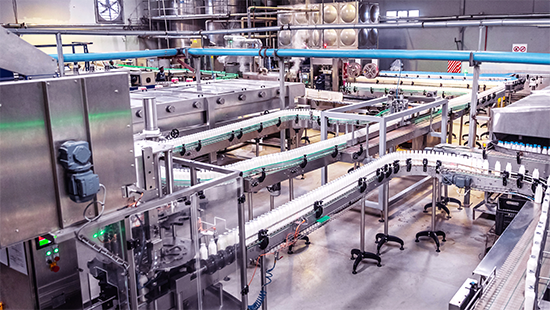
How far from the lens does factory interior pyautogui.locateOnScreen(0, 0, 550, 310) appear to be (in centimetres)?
172

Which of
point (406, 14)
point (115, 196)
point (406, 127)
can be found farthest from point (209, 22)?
point (115, 196)

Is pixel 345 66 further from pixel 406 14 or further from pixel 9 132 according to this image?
pixel 9 132

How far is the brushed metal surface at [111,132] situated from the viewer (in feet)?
5.79

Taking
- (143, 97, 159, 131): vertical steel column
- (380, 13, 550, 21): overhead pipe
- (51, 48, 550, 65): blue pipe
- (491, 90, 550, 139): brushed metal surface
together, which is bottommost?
(491, 90, 550, 139): brushed metal surface

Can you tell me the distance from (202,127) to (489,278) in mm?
3464

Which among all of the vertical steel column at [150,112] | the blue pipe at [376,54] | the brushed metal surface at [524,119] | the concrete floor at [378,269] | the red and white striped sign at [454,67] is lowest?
the concrete floor at [378,269]

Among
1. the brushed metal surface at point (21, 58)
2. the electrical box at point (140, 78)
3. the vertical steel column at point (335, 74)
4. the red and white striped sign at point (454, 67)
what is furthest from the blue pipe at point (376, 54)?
the red and white striped sign at point (454, 67)

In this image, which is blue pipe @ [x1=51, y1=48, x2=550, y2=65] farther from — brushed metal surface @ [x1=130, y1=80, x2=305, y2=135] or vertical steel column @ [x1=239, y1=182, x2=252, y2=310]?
vertical steel column @ [x1=239, y1=182, x2=252, y2=310]

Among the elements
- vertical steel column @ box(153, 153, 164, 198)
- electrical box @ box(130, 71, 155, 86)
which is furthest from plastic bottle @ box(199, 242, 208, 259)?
electrical box @ box(130, 71, 155, 86)

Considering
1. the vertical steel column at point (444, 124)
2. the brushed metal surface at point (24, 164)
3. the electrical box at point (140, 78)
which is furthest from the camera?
the electrical box at point (140, 78)

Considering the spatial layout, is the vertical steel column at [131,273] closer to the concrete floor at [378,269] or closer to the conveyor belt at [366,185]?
the conveyor belt at [366,185]

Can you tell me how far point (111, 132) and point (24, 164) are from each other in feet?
1.11

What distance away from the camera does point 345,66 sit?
805 cm

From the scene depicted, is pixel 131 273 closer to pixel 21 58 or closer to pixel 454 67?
pixel 21 58
